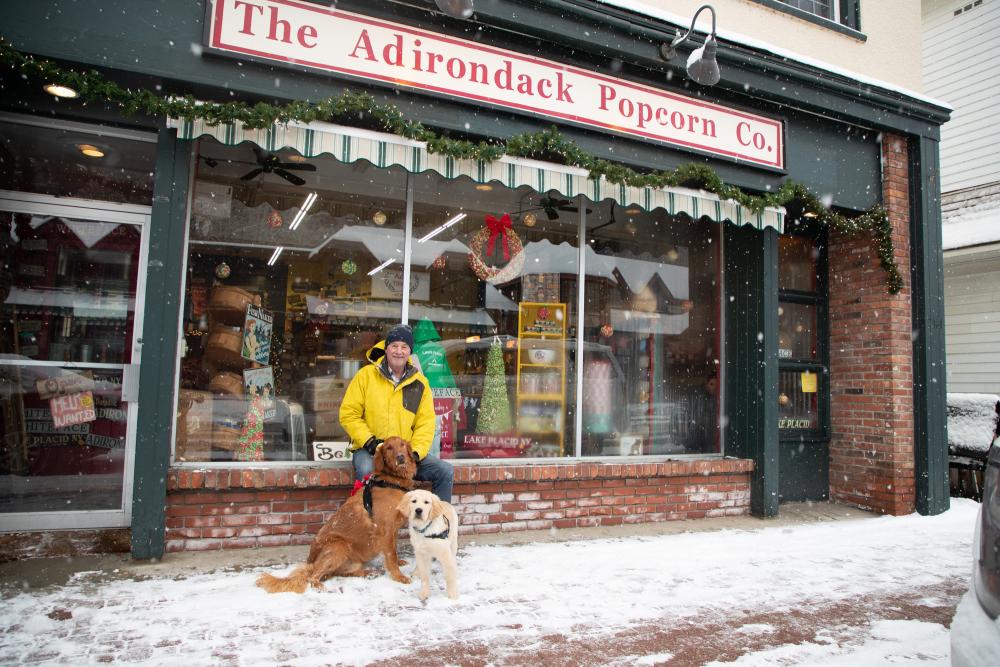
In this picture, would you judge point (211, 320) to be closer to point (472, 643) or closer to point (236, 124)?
point (236, 124)

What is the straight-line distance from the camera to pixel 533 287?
6160 mm

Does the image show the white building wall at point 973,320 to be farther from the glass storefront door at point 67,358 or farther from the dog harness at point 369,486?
the glass storefront door at point 67,358

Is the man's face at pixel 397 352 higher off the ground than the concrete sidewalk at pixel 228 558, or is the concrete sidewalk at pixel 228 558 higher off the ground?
the man's face at pixel 397 352

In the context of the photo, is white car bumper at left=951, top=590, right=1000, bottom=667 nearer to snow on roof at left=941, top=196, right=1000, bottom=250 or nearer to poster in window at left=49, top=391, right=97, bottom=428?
poster in window at left=49, top=391, right=97, bottom=428

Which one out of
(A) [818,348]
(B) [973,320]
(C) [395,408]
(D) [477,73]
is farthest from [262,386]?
(B) [973,320]

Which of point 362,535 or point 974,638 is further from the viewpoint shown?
point 362,535

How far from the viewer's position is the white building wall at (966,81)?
10.8 meters

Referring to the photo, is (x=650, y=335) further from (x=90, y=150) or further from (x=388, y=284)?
(x=90, y=150)

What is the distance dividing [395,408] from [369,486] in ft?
2.08

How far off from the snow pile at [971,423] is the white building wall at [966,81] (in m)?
5.47

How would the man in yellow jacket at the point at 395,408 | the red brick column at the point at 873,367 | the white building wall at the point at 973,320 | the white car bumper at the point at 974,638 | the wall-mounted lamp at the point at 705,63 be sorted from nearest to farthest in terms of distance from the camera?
the white car bumper at the point at 974,638 < the man in yellow jacket at the point at 395,408 < the wall-mounted lamp at the point at 705,63 < the red brick column at the point at 873,367 < the white building wall at the point at 973,320

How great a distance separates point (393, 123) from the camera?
4.49m

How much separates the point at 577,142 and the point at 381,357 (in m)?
2.59

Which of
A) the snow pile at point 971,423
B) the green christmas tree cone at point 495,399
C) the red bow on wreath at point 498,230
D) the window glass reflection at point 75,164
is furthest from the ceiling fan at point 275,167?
the snow pile at point 971,423
